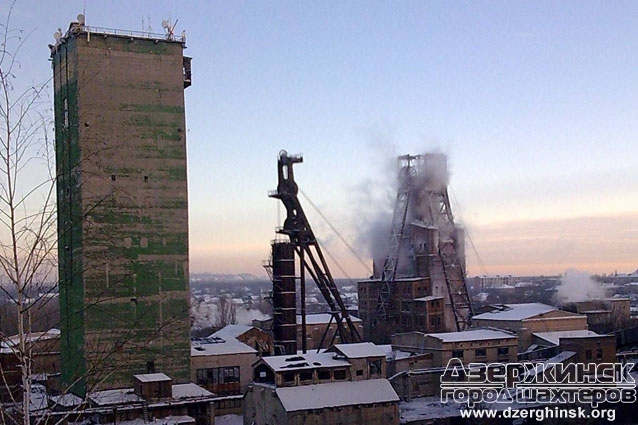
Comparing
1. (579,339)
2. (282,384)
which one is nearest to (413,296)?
(579,339)

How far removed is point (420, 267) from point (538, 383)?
17059 mm

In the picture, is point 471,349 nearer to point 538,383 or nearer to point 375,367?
point 538,383

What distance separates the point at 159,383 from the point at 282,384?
4.58 meters

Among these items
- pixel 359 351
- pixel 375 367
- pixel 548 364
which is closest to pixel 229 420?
pixel 359 351

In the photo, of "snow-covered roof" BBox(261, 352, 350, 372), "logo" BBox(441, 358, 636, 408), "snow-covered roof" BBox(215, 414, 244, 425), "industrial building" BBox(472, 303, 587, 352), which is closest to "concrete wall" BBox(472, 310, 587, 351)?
"industrial building" BBox(472, 303, 587, 352)

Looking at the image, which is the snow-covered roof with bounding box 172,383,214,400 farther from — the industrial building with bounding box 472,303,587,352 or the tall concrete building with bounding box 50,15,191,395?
the industrial building with bounding box 472,303,587,352

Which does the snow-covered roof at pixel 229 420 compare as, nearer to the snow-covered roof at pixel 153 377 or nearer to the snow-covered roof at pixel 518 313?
the snow-covered roof at pixel 153 377

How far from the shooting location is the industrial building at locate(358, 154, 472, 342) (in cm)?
4594

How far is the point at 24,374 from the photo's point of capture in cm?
547

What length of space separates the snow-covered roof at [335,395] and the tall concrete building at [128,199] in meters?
5.46

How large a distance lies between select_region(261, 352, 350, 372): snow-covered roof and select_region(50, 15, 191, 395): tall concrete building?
4.14 meters

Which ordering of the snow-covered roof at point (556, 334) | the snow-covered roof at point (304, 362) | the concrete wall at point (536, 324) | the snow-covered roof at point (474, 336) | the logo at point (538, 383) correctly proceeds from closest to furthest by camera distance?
the snow-covered roof at point (304, 362)
the logo at point (538, 383)
the snow-covered roof at point (474, 336)
the snow-covered roof at point (556, 334)
the concrete wall at point (536, 324)

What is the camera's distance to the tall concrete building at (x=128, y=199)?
27969 mm

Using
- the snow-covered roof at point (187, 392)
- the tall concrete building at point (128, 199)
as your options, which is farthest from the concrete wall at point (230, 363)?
the snow-covered roof at point (187, 392)
